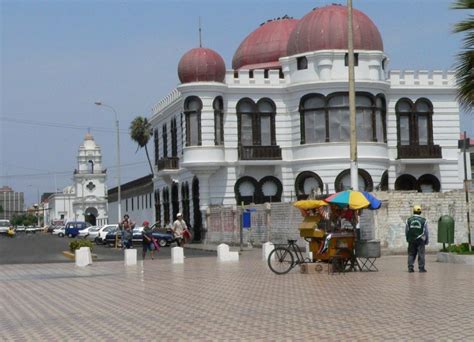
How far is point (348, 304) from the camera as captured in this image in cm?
1520

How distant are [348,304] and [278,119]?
37.7 meters

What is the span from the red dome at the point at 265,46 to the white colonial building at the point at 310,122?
150cm

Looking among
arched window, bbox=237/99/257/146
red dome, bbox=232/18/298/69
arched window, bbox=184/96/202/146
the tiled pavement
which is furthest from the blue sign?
the tiled pavement

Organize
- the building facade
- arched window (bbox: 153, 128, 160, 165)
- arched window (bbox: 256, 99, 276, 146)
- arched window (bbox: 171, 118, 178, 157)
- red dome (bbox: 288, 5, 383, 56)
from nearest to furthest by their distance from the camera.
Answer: red dome (bbox: 288, 5, 383, 56) < arched window (bbox: 256, 99, 276, 146) < arched window (bbox: 171, 118, 178, 157) < arched window (bbox: 153, 128, 160, 165) < the building facade

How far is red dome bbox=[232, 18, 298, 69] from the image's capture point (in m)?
56.6

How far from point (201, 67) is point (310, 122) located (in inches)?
266

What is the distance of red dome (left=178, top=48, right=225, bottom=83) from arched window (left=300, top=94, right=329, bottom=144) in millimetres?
4968

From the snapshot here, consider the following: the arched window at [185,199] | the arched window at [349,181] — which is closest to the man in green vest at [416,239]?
the arched window at [349,181]

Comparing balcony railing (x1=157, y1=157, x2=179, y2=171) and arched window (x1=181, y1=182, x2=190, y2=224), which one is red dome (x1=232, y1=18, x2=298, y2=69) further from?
arched window (x1=181, y1=182, x2=190, y2=224)

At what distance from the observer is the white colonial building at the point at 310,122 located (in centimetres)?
4991

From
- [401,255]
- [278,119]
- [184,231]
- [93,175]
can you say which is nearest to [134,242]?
[278,119]

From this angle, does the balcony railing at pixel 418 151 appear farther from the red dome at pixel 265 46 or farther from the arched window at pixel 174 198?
the arched window at pixel 174 198

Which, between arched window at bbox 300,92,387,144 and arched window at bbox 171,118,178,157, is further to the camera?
arched window at bbox 171,118,178,157

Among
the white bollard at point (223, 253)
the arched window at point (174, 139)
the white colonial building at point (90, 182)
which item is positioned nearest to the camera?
the white bollard at point (223, 253)
